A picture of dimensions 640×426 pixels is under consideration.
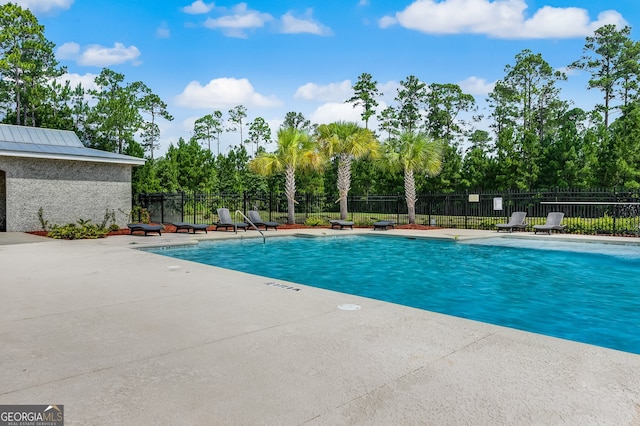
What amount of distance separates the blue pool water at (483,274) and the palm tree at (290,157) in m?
7.47

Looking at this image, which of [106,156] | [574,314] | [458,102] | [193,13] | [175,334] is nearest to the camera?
[175,334]

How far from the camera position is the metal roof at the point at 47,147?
1695 centimetres

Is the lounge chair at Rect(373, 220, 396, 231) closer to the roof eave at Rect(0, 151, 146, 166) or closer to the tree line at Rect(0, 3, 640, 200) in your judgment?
the tree line at Rect(0, 3, 640, 200)

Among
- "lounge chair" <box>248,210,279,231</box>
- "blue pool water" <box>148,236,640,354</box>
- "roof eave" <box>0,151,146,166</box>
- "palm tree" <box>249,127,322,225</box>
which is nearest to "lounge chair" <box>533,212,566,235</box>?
"blue pool water" <box>148,236,640,354</box>

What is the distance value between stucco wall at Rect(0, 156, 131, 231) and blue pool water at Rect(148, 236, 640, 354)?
731cm

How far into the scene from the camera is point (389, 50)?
2327cm

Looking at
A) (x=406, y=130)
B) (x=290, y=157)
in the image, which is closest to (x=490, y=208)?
(x=406, y=130)

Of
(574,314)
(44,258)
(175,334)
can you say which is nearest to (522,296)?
(574,314)

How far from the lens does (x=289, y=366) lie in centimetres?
344

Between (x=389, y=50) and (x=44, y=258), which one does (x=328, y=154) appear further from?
(x=44, y=258)

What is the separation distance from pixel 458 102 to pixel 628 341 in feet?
142

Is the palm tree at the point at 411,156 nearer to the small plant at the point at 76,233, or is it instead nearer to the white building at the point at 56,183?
the white building at the point at 56,183

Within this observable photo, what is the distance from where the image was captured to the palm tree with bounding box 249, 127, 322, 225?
77.0 ft

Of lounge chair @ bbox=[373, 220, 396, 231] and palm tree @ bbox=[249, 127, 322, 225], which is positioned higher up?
palm tree @ bbox=[249, 127, 322, 225]
